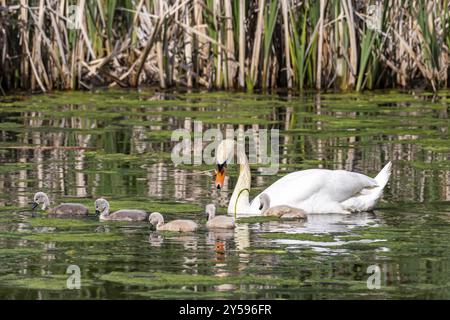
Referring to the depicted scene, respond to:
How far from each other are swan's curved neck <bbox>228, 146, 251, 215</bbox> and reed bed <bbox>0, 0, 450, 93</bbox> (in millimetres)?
7348

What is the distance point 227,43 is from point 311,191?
836 centimetres

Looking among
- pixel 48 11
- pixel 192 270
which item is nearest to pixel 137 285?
pixel 192 270

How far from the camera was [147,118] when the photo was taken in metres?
16.1

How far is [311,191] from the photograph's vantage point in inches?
393

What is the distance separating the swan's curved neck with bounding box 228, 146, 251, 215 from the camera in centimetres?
991

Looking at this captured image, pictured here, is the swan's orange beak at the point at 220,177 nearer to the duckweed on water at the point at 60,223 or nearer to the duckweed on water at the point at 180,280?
the duckweed on water at the point at 60,223

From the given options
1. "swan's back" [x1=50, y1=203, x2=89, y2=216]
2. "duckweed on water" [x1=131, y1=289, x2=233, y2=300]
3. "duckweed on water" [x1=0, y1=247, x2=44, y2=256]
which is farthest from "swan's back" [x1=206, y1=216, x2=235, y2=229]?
"duckweed on water" [x1=131, y1=289, x2=233, y2=300]

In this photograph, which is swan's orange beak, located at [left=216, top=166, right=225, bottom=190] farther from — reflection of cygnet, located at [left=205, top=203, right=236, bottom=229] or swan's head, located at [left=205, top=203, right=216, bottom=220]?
reflection of cygnet, located at [left=205, top=203, right=236, bottom=229]

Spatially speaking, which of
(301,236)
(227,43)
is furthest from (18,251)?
(227,43)

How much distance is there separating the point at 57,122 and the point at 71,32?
2.31 metres

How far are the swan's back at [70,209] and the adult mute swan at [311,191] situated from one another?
1.06 metres

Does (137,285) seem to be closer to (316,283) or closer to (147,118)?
(316,283)

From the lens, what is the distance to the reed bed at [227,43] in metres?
17.6

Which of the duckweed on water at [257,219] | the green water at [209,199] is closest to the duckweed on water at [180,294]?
the green water at [209,199]
